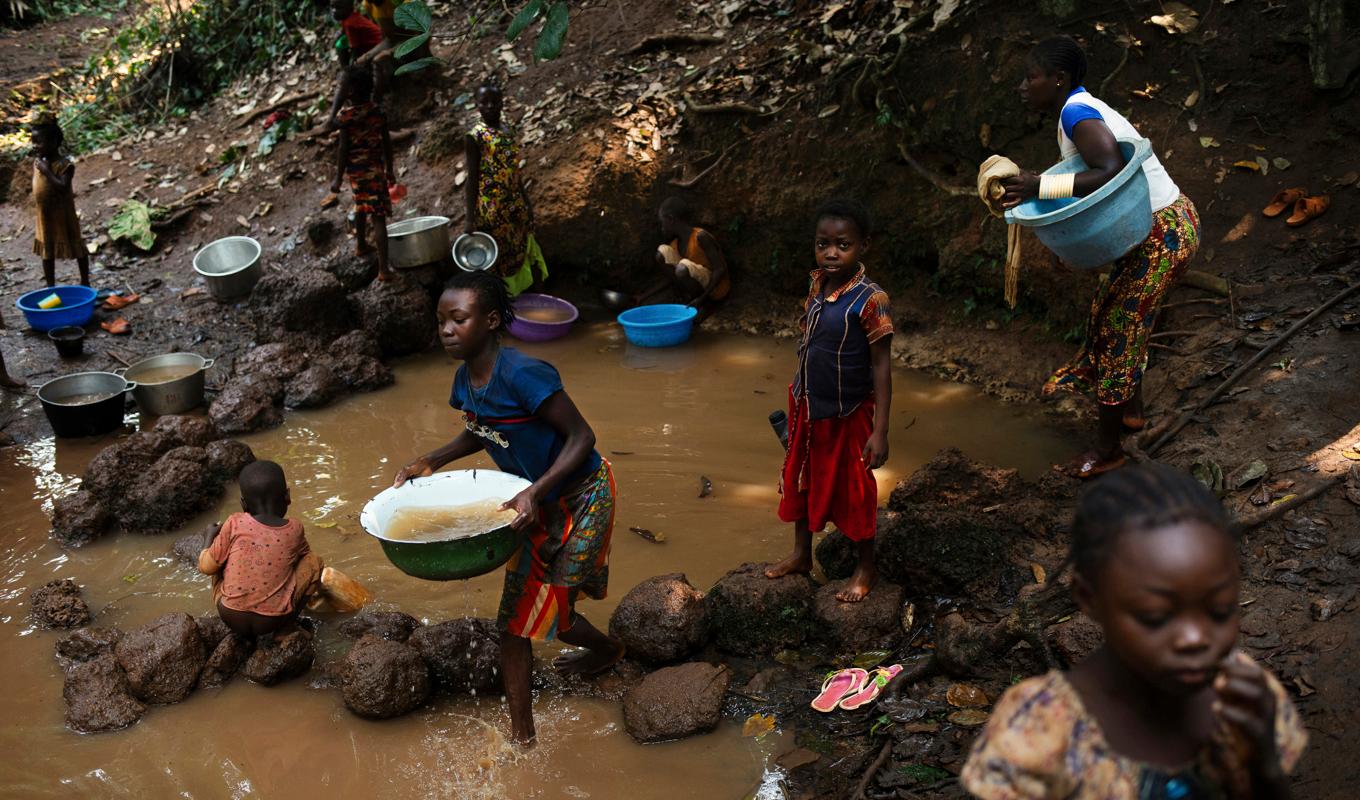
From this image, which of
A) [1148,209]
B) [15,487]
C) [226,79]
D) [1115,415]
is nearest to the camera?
[1148,209]

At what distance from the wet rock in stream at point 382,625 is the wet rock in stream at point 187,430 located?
2.06 m

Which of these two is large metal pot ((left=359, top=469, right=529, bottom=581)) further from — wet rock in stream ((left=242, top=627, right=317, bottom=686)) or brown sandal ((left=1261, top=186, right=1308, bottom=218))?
brown sandal ((left=1261, top=186, right=1308, bottom=218))

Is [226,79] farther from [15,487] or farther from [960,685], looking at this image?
[960,685]

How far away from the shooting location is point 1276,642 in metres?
2.91

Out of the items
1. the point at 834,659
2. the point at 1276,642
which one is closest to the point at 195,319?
the point at 834,659

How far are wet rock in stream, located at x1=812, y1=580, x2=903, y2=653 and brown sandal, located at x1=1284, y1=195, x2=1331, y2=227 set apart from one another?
3.19 metres

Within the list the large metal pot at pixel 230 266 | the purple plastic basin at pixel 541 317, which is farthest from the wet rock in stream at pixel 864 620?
the large metal pot at pixel 230 266

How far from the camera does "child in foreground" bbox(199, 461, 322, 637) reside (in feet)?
12.4

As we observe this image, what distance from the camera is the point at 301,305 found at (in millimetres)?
7195

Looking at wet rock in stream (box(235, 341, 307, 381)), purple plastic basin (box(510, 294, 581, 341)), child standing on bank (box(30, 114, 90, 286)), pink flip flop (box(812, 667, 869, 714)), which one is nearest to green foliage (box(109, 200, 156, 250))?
child standing on bank (box(30, 114, 90, 286))

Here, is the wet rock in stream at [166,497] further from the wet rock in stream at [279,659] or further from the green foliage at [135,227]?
the green foliage at [135,227]

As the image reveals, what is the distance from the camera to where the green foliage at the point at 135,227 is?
8852mm

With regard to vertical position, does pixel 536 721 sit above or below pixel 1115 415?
below

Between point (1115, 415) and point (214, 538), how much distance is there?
3.90 m
